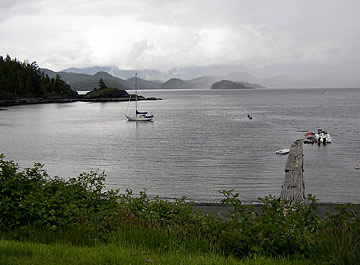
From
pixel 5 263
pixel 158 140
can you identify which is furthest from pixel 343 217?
pixel 158 140

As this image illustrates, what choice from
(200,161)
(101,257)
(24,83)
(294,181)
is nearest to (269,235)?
(101,257)

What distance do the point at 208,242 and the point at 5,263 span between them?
122 inches

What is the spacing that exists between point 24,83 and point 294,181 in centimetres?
14977

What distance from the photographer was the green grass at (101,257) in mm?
5586

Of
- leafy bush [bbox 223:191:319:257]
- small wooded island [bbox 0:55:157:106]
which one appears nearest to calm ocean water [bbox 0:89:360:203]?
leafy bush [bbox 223:191:319:257]

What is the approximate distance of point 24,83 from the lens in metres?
152

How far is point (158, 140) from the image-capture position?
151 feet

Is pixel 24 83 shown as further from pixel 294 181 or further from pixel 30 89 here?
pixel 294 181

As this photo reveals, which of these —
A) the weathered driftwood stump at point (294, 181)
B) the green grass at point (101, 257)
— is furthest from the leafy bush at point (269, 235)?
the weathered driftwood stump at point (294, 181)

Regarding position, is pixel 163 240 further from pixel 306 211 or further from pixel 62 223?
pixel 306 211

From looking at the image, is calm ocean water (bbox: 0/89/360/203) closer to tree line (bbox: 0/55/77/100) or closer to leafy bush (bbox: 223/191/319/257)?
leafy bush (bbox: 223/191/319/257)

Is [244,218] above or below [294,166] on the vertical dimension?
above

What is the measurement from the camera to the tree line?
144m

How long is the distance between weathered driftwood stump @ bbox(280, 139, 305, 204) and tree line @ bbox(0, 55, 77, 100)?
135212mm
